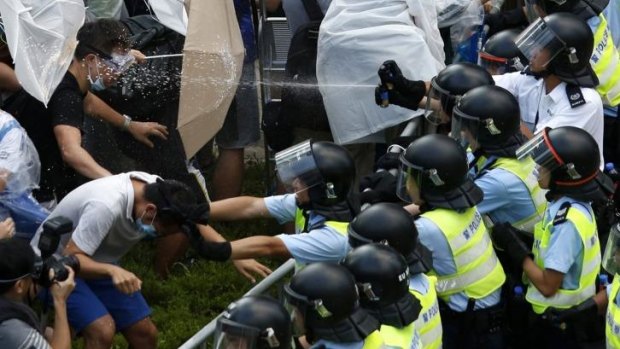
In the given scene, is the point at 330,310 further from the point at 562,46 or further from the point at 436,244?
the point at 562,46

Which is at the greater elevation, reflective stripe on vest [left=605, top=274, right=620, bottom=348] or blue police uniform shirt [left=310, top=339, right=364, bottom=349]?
blue police uniform shirt [left=310, top=339, right=364, bottom=349]

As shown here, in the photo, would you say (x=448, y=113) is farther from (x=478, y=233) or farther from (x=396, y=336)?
(x=396, y=336)

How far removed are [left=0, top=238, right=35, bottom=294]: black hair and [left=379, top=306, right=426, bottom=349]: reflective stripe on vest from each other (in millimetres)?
1584

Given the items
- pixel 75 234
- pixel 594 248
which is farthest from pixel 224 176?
pixel 594 248

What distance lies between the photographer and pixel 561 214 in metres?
7.16

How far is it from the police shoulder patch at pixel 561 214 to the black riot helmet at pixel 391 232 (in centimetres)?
75

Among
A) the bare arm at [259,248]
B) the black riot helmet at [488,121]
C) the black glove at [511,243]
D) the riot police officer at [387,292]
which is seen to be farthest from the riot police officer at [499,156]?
the riot police officer at [387,292]

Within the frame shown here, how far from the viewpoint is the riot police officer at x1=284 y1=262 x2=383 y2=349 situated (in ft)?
19.7

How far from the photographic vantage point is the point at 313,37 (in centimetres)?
945

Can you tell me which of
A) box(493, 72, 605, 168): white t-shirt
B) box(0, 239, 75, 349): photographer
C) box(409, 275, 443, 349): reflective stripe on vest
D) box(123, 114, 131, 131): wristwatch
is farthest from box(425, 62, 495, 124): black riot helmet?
box(0, 239, 75, 349): photographer

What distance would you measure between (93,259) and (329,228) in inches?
50.5

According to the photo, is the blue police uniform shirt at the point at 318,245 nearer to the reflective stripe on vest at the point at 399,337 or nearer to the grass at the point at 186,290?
the reflective stripe on vest at the point at 399,337

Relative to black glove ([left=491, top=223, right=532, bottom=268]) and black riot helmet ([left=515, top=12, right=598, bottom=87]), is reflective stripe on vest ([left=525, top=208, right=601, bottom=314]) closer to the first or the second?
black glove ([left=491, top=223, right=532, bottom=268])

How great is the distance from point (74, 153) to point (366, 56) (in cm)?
212
